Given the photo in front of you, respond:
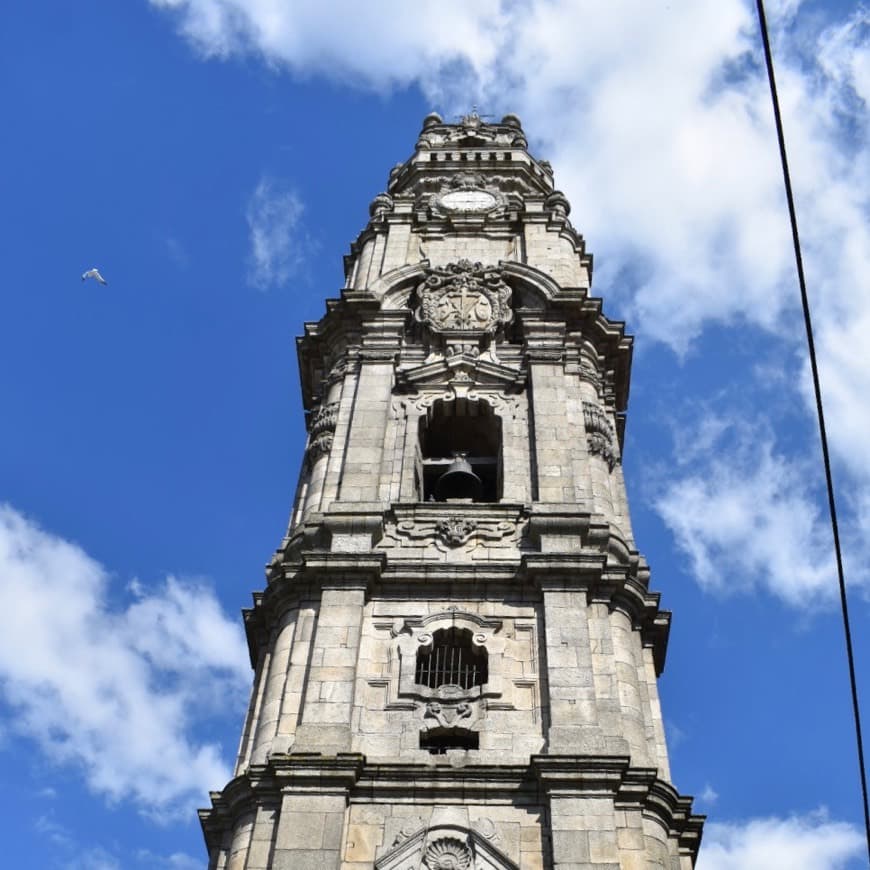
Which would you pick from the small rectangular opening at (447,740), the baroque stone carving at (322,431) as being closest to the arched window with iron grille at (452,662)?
the small rectangular opening at (447,740)

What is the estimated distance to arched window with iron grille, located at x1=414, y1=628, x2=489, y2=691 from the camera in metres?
23.6

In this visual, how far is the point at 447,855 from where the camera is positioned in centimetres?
2002

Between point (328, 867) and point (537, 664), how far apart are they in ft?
18.2

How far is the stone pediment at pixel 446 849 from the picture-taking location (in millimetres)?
19859

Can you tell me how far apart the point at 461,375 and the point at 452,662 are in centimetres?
941

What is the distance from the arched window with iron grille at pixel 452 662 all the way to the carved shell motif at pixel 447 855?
11.4 feet

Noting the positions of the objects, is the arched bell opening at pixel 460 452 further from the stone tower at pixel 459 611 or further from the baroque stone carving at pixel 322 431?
the baroque stone carving at pixel 322 431

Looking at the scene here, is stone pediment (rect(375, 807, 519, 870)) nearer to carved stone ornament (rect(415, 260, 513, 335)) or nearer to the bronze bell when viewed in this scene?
the bronze bell

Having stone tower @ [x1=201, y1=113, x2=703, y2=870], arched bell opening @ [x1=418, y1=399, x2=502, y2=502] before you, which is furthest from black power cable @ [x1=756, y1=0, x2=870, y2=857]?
arched bell opening @ [x1=418, y1=399, x2=502, y2=502]

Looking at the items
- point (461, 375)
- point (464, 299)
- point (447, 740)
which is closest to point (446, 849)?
point (447, 740)

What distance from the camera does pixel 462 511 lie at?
→ 26.8 meters

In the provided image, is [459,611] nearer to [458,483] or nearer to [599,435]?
[458,483]

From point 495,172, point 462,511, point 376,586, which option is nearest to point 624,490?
point 462,511

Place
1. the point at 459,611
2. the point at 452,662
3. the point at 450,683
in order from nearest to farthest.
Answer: the point at 450,683
the point at 452,662
the point at 459,611
